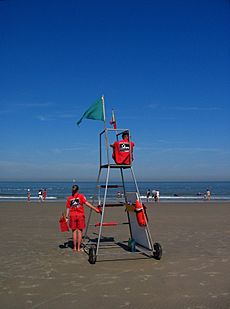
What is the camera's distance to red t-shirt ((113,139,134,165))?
782 cm

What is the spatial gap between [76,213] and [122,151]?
1.88 m

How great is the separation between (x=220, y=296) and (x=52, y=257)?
160 inches

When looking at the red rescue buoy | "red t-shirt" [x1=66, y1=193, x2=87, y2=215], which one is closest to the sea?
"red t-shirt" [x1=66, y1=193, x2=87, y2=215]

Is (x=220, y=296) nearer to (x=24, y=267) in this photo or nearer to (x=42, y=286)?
(x=42, y=286)

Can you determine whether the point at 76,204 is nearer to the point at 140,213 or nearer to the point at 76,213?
the point at 76,213

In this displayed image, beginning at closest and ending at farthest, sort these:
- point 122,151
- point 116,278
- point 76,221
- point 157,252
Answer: point 116,278, point 157,252, point 122,151, point 76,221

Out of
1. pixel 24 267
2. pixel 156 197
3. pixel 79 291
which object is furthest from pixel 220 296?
pixel 156 197

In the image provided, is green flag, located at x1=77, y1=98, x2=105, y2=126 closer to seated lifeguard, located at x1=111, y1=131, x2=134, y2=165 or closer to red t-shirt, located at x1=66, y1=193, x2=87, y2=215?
seated lifeguard, located at x1=111, y1=131, x2=134, y2=165

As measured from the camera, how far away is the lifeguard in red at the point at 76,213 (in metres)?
8.22

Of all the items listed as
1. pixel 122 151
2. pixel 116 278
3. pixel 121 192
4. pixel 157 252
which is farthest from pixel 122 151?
pixel 121 192

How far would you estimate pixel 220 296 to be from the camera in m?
5.00

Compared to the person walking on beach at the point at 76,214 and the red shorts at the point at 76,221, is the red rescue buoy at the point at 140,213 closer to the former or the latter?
the person walking on beach at the point at 76,214

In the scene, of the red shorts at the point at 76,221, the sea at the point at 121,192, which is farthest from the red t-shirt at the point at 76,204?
the sea at the point at 121,192

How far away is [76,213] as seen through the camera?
827 cm
